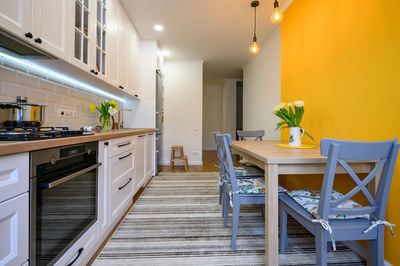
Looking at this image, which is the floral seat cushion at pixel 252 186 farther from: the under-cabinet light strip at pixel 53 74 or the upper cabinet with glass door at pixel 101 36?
the under-cabinet light strip at pixel 53 74

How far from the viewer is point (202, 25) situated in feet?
10.3

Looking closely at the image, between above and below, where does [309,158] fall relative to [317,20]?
below

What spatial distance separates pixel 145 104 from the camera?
3.65m

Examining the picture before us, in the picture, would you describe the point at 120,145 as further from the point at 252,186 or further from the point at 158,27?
the point at 158,27

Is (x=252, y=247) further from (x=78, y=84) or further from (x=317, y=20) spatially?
(x=78, y=84)

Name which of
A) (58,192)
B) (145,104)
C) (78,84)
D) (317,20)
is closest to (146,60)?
(145,104)

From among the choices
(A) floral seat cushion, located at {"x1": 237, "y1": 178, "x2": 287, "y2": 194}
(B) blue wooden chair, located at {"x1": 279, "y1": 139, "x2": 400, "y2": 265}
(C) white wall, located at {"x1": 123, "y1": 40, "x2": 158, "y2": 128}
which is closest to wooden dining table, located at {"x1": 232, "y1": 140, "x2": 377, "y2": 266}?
(B) blue wooden chair, located at {"x1": 279, "y1": 139, "x2": 400, "y2": 265}

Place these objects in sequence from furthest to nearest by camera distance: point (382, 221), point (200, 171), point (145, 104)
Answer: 1. point (200, 171)
2. point (145, 104)
3. point (382, 221)

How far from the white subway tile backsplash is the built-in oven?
70 centimetres

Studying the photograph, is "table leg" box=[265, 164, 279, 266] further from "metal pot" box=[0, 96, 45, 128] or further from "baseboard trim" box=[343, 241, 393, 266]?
"metal pot" box=[0, 96, 45, 128]

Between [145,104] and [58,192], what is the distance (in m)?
2.82

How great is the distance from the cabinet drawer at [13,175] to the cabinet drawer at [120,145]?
84 cm

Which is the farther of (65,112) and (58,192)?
(65,112)

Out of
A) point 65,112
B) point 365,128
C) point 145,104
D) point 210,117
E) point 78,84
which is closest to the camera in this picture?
point 365,128
